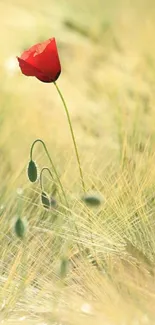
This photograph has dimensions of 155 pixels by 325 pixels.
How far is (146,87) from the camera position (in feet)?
4.02

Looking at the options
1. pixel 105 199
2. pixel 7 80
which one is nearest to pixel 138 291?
pixel 105 199

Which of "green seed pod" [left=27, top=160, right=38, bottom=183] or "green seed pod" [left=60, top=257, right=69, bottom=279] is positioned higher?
"green seed pod" [left=27, top=160, right=38, bottom=183]

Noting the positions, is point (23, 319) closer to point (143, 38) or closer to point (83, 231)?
point (83, 231)

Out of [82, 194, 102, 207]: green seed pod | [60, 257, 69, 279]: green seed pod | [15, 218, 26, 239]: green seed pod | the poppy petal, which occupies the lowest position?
[60, 257, 69, 279]: green seed pod

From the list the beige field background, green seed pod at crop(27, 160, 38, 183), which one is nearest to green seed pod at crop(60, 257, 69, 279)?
the beige field background

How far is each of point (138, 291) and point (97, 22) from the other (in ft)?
1.79

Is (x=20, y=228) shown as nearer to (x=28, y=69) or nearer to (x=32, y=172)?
(x=32, y=172)

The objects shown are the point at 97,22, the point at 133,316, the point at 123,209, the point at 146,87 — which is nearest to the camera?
the point at 133,316

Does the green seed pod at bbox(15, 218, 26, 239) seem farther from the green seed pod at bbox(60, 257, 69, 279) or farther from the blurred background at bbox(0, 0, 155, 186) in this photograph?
the blurred background at bbox(0, 0, 155, 186)

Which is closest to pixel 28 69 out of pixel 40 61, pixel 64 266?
pixel 40 61

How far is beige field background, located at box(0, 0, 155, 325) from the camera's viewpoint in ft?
3.26

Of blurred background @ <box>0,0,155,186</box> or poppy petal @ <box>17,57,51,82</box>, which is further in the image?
blurred background @ <box>0,0,155,186</box>

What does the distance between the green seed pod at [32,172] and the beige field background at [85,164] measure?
5cm

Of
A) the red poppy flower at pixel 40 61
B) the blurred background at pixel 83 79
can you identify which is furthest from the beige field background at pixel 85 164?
the red poppy flower at pixel 40 61
